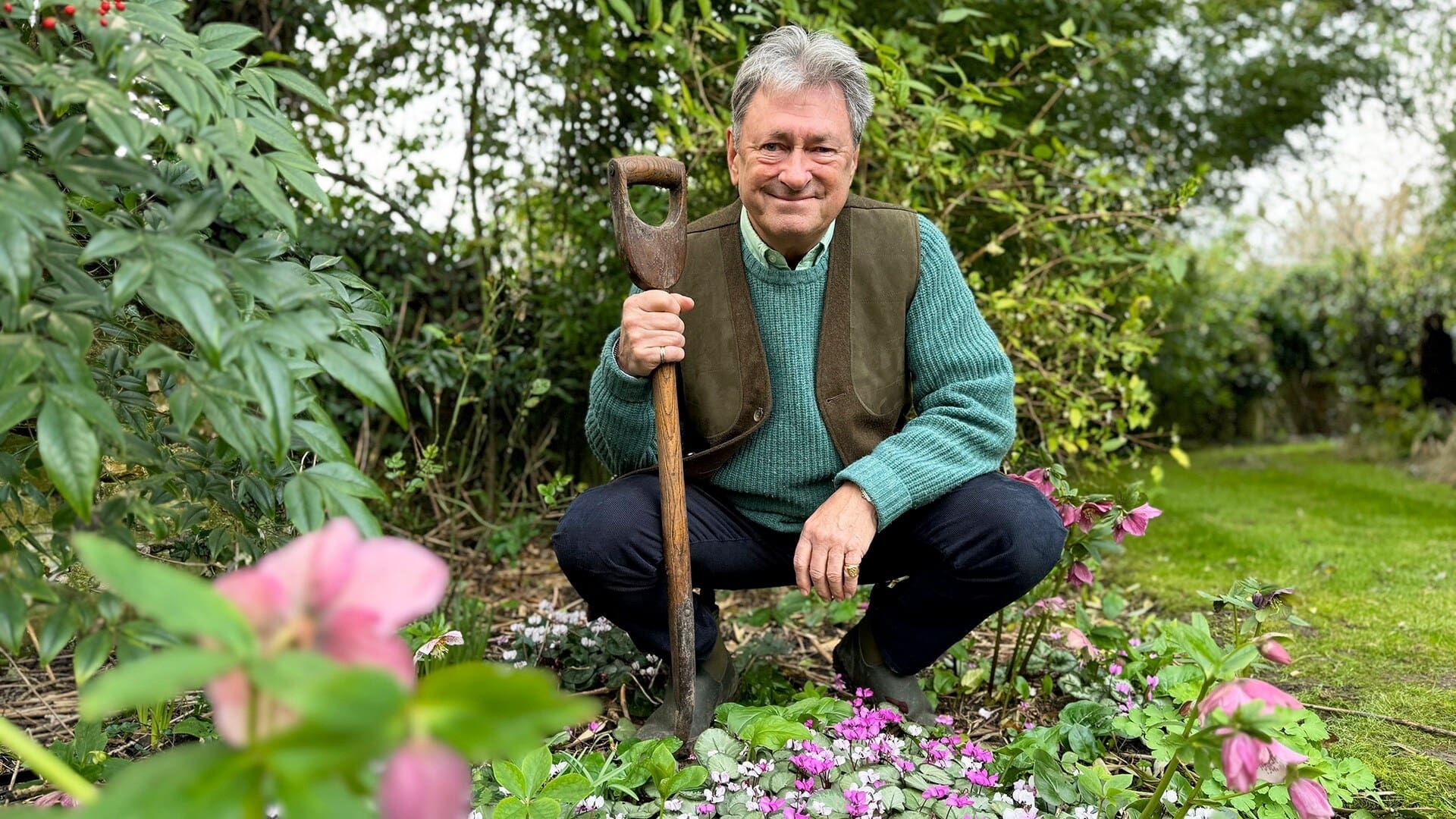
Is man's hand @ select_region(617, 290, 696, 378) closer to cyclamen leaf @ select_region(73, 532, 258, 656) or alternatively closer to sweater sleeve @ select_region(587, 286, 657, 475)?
sweater sleeve @ select_region(587, 286, 657, 475)

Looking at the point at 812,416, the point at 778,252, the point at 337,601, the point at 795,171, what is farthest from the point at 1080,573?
the point at 337,601

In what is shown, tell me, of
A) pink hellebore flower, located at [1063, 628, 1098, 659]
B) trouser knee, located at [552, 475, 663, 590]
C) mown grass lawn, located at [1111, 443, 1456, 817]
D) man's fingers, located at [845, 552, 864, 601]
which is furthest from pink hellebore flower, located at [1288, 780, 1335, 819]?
trouser knee, located at [552, 475, 663, 590]

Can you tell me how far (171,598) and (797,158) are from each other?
1.81 metres

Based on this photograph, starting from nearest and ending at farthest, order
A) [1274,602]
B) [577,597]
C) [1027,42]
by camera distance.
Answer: [1274,602] < [577,597] < [1027,42]

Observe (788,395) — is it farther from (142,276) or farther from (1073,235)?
(1073,235)

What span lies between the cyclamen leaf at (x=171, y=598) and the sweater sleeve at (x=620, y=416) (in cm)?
157

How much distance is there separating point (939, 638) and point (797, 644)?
2.49 ft

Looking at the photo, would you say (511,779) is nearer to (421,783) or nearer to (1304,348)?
(421,783)

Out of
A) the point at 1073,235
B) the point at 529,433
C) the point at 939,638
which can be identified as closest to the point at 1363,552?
the point at 1073,235

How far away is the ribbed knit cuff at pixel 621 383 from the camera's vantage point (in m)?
2.22

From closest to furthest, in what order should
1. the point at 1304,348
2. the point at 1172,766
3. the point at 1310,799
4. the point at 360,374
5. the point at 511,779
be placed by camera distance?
1. the point at 360,374
2. the point at 1310,799
3. the point at 1172,766
4. the point at 511,779
5. the point at 1304,348

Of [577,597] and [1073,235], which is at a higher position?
[1073,235]

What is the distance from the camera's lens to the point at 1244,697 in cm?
125

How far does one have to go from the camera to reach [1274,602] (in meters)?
1.80
